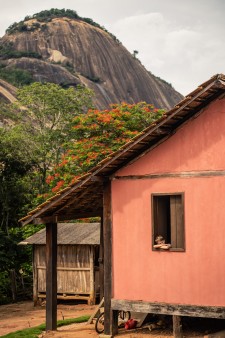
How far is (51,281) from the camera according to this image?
1397 centimetres

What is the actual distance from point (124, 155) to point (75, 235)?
966 cm

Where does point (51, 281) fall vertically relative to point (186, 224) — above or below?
below

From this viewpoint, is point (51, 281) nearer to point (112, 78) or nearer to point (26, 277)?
point (26, 277)

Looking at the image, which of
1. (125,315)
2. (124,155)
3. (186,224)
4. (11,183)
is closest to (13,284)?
(11,183)

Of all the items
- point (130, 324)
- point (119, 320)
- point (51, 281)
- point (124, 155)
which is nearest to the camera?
point (124, 155)

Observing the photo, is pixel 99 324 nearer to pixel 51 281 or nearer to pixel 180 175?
pixel 51 281

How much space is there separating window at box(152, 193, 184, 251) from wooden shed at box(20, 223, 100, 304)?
797 cm

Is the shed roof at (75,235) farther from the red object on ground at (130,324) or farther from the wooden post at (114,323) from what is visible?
the wooden post at (114,323)

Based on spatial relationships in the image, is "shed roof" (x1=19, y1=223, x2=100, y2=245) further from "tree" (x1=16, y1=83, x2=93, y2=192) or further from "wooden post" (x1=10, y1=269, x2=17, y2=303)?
"tree" (x1=16, y1=83, x2=93, y2=192)

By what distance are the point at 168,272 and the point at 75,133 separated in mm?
20191

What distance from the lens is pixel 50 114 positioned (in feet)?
117

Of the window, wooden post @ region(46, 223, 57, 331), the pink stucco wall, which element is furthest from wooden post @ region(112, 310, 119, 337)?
the window

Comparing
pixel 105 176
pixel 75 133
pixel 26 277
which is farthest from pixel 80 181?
pixel 75 133

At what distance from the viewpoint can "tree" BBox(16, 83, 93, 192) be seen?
33812mm
